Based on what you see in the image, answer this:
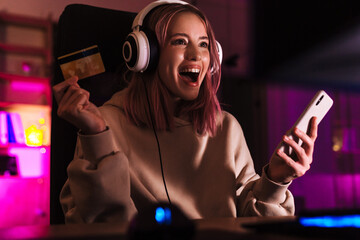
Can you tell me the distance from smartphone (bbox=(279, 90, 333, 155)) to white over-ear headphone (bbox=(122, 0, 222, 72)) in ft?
1.40

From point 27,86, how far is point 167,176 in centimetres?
265

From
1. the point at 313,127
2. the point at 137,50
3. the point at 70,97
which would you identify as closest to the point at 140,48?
the point at 137,50

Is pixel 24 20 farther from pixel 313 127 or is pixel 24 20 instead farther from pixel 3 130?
pixel 313 127

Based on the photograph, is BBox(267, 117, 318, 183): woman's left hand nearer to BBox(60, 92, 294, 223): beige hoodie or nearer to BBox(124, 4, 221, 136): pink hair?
BBox(60, 92, 294, 223): beige hoodie

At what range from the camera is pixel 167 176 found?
1046mm

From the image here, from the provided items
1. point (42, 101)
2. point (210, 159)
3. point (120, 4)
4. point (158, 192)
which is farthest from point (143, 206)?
point (42, 101)

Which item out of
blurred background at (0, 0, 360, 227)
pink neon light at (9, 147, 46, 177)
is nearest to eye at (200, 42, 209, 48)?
blurred background at (0, 0, 360, 227)

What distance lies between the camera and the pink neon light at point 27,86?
10.7 ft

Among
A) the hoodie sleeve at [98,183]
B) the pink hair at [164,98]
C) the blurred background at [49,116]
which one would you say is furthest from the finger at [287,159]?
the blurred background at [49,116]

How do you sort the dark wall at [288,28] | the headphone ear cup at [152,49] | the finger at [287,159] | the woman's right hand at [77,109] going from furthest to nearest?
1. the headphone ear cup at [152,49]
2. the finger at [287,159]
3. the woman's right hand at [77,109]
4. the dark wall at [288,28]

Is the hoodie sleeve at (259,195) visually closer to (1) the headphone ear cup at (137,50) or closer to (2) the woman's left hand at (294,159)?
(2) the woman's left hand at (294,159)

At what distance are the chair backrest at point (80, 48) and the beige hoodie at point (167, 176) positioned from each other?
0.07 m

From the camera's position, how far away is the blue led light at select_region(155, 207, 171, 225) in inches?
15.7

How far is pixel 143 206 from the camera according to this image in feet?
3.26
